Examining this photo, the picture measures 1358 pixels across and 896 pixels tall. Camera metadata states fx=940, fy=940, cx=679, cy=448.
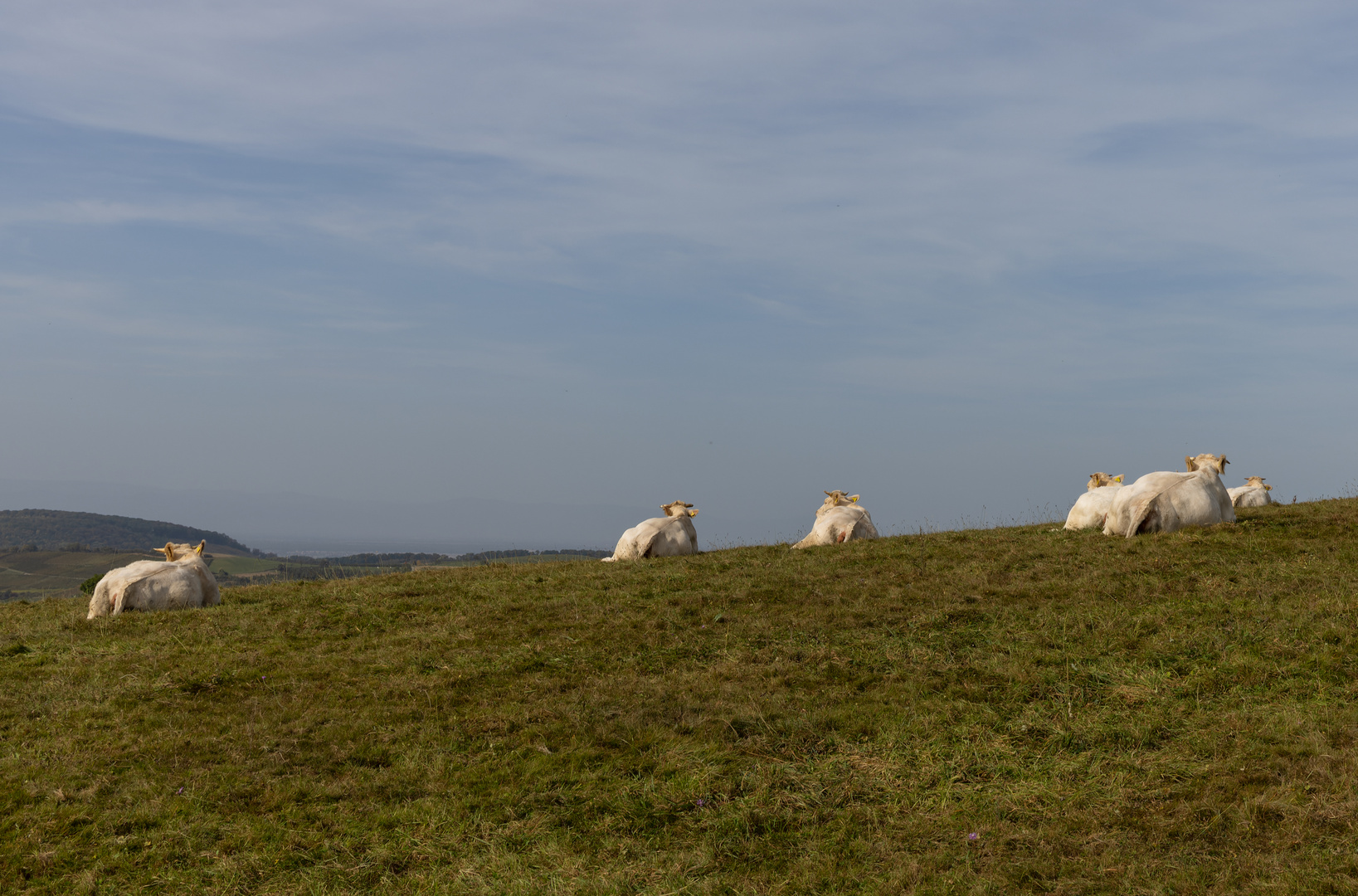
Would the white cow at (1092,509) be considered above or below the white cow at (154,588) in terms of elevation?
above

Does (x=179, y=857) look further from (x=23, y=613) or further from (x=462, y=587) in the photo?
(x=23, y=613)

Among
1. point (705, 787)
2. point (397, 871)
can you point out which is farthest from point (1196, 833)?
point (397, 871)

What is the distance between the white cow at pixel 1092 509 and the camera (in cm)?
2111

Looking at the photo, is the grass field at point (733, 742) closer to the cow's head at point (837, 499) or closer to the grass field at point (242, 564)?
the cow's head at point (837, 499)

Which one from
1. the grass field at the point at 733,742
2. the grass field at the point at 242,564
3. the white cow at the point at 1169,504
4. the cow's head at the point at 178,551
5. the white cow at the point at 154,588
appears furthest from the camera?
the grass field at the point at 242,564

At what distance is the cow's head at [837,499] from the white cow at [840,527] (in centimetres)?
65

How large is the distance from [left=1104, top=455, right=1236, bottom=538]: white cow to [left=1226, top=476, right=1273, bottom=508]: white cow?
7.80 m

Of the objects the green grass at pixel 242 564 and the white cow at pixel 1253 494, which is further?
the green grass at pixel 242 564

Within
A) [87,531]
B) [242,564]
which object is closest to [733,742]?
[242,564]

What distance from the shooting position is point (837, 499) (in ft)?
87.0

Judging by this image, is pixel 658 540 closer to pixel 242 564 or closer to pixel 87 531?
pixel 242 564

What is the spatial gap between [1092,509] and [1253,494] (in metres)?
8.55

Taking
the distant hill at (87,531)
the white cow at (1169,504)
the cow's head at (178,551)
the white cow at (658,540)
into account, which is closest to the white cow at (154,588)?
the cow's head at (178,551)

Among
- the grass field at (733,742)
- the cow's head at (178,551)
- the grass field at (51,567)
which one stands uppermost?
the cow's head at (178,551)
